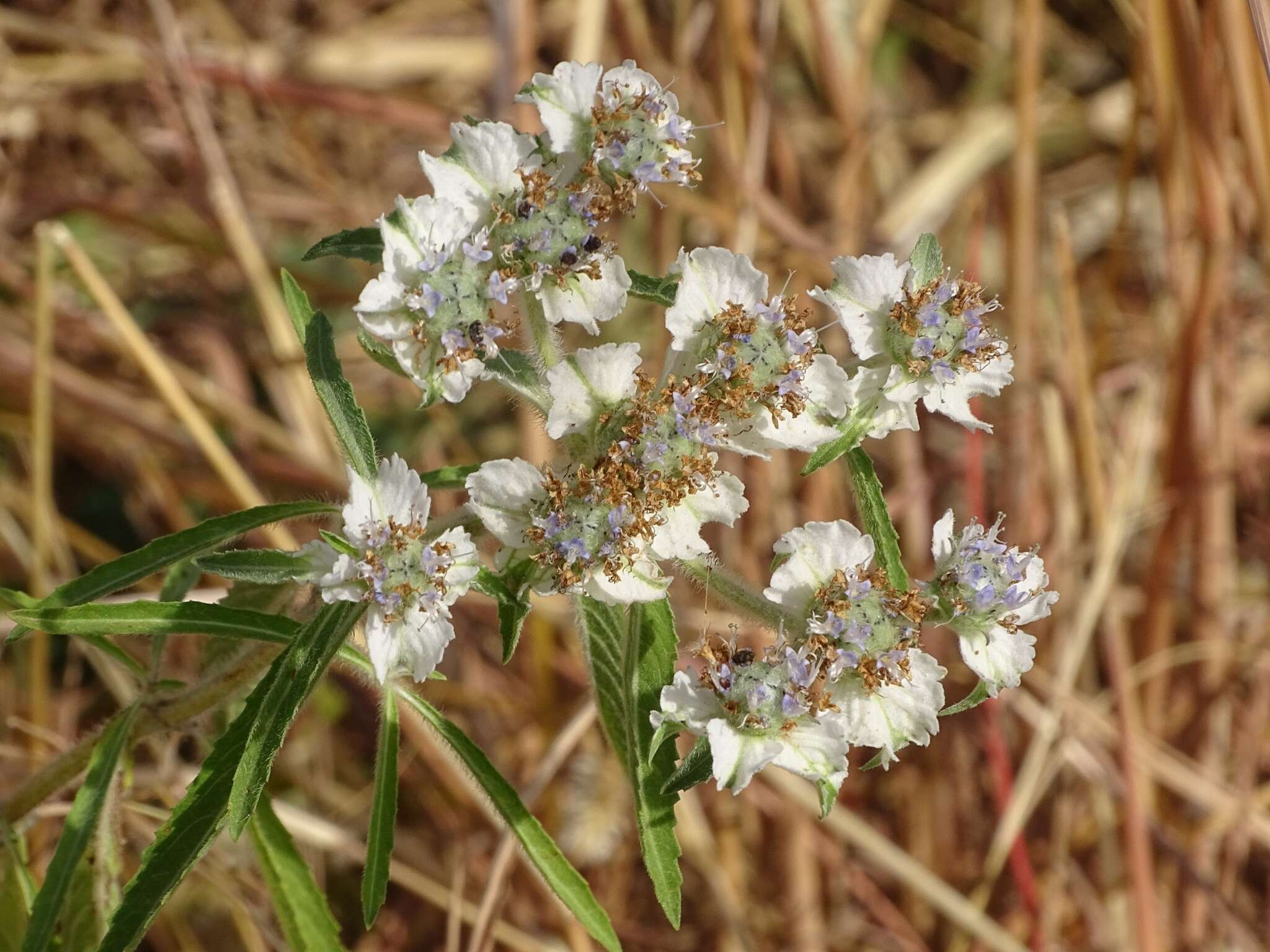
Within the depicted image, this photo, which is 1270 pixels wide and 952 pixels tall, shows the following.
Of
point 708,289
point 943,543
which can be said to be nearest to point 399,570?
point 708,289

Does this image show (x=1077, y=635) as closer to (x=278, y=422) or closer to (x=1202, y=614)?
(x=1202, y=614)

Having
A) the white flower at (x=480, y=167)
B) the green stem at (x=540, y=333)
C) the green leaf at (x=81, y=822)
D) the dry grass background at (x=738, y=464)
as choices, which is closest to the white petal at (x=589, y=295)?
the green stem at (x=540, y=333)

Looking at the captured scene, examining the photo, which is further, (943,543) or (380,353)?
(943,543)

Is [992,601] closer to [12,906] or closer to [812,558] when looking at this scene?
[812,558]

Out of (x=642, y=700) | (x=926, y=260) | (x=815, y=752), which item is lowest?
(x=815, y=752)

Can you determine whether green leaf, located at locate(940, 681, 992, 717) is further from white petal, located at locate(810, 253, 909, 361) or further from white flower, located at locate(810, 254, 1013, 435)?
white petal, located at locate(810, 253, 909, 361)

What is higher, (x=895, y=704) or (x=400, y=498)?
(x=400, y=498)
